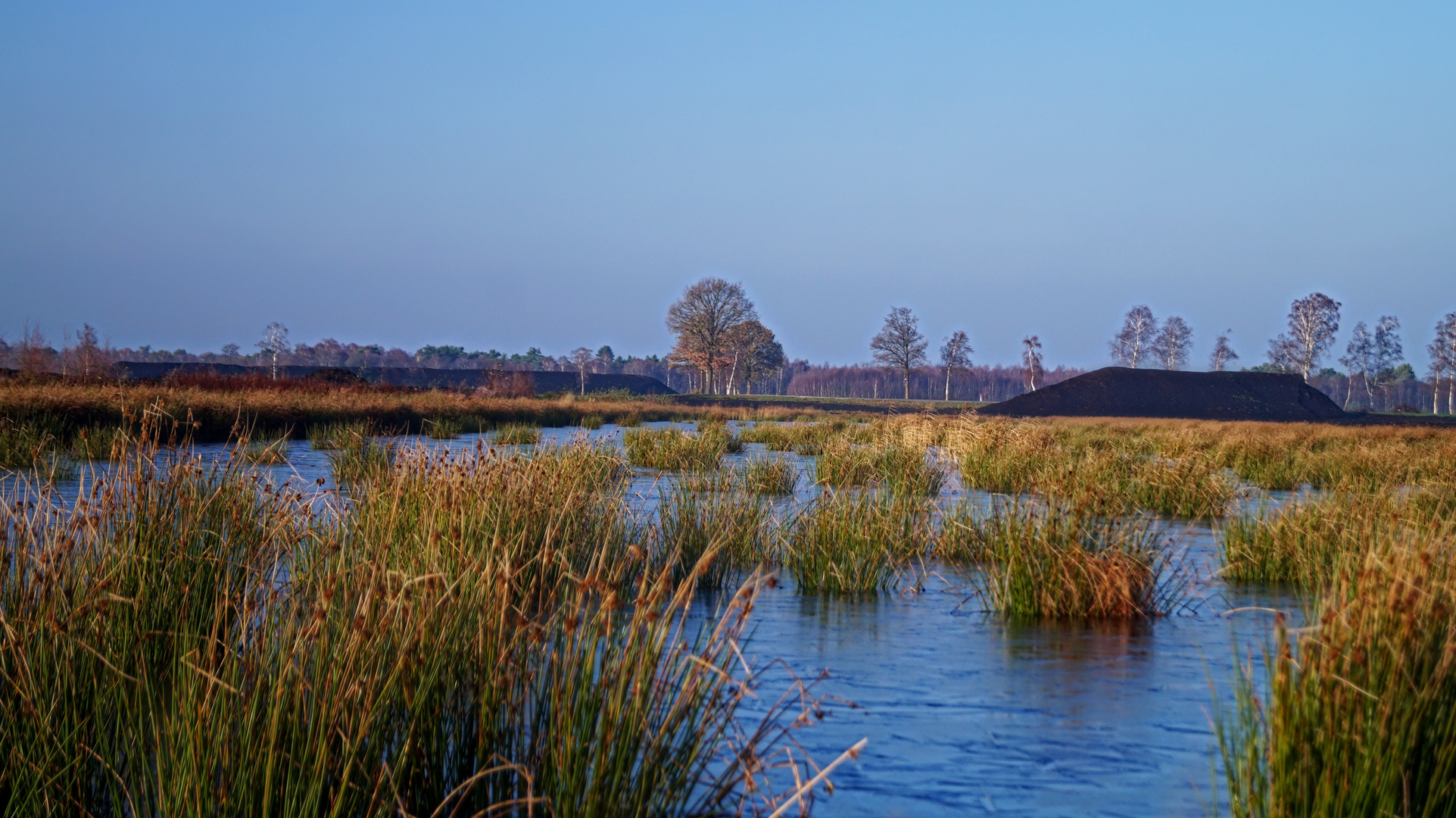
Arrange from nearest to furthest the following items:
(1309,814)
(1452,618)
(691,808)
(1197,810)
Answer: (1309,814) < (691,808) < (1452,618) < (1197,810)

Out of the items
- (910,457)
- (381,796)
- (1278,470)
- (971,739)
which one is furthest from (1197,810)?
(1278,470)

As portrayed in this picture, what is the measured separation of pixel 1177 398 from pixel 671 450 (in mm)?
38582

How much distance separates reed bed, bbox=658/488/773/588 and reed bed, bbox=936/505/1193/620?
1.39 metres

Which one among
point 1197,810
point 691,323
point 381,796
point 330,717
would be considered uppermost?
→ point 691,323

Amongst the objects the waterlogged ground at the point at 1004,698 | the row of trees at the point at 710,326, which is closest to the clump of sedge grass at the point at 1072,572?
the waterlogged ground at the point at 1004,698

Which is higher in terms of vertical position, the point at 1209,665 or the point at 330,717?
the point at 330,717

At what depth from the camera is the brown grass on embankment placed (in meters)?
14.1

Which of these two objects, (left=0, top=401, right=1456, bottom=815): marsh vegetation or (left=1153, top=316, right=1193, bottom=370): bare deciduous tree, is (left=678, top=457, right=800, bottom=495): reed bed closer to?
(left=0, top=401, right=1456, bottom=815): marsh vegetation

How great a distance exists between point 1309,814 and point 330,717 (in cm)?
223

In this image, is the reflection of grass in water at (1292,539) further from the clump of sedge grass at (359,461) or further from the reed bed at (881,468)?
the clump of sedge grass at (359,461)

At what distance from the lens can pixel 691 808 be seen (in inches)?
102

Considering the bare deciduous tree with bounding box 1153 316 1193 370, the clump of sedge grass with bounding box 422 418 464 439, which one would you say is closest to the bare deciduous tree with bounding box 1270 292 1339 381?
the bare deciduous tree with bounding box 1153 316 1193 370

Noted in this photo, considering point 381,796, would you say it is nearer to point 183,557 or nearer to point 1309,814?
point 183,557

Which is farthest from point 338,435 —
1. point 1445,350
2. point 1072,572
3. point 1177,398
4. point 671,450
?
point 1445,350
